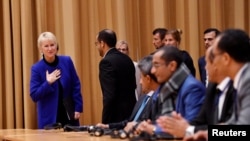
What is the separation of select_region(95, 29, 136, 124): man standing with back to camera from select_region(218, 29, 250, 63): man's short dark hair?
7.77ft

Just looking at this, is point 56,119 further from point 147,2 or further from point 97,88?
point 147,2

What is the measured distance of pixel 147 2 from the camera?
292 inches

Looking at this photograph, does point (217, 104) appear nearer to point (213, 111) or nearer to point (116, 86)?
point (213, 111)

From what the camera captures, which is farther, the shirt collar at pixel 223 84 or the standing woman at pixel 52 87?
the standing woman at pixel 52 87

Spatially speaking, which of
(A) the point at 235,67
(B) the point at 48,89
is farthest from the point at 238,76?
(B) the point at 48,89

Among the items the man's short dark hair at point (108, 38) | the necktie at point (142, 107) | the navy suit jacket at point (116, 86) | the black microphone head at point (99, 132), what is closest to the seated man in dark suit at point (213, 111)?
the black microphone head at point (99, 132)

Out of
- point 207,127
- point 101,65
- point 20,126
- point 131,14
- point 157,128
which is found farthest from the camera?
point 131,14

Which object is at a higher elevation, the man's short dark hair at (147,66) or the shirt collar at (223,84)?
the man's short dark hair at (147,66)

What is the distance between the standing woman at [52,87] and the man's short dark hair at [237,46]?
2.76 m

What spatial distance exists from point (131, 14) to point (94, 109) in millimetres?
1308

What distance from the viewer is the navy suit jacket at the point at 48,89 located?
17.4 feet

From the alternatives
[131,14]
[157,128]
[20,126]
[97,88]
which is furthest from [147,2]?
[157,128]

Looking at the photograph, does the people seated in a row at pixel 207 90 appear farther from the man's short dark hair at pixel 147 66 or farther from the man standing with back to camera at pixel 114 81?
the man standing with back to camera at pixel 114 81

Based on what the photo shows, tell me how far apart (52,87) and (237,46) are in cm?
288
